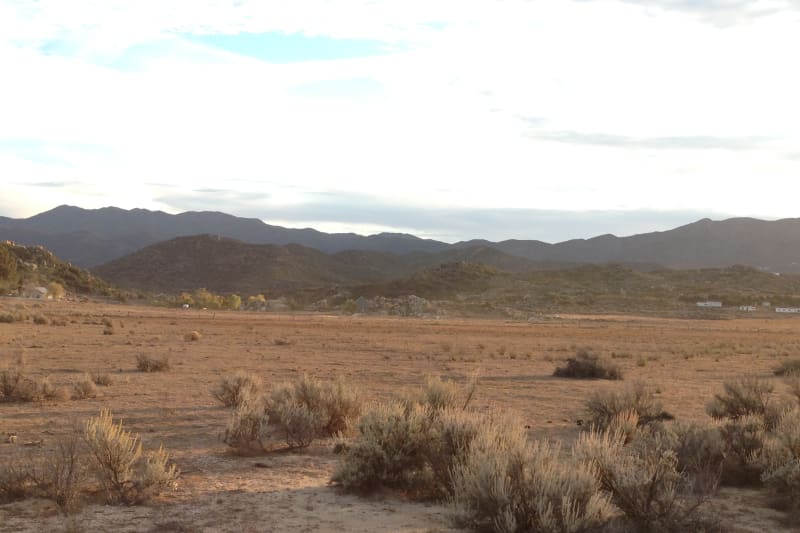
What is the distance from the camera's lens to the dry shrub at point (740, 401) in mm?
12664

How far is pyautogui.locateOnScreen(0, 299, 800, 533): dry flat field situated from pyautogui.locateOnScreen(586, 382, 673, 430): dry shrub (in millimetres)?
516

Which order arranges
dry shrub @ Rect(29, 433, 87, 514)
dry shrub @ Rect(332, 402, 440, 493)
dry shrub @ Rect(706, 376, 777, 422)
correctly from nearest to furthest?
dry shrub @ Rect(29, 433, 87, 514), dry shrub @ Rect(332, 402, 440, 493), dry shrub @ Rect(706, 376, 777, 422)

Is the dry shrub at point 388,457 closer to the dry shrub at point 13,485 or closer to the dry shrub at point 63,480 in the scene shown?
the dry shrub at point 63,480

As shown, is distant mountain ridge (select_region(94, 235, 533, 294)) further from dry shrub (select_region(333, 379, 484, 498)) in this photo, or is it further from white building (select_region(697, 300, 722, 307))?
dry shrub (select_region(333, 379, 484, 498))

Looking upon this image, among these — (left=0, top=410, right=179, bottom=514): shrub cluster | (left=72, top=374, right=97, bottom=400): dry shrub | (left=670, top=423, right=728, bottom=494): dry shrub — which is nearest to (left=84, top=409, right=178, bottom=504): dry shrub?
(left=0, top=410, right=179, bottom=514): shrub cluster

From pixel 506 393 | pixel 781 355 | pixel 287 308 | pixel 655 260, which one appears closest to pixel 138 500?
pixel 506 393

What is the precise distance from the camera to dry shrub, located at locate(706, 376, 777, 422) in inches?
499

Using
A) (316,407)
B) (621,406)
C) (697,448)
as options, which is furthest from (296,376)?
(697,448)

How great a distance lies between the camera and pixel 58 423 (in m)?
12.4

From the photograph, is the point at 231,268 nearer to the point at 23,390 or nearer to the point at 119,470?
the point at 23,390

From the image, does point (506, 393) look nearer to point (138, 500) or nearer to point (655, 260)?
point (138, 500)

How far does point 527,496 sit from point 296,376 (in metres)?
14.3

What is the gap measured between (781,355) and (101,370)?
27.4 meters

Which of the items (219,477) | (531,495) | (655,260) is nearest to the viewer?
(531,495)
